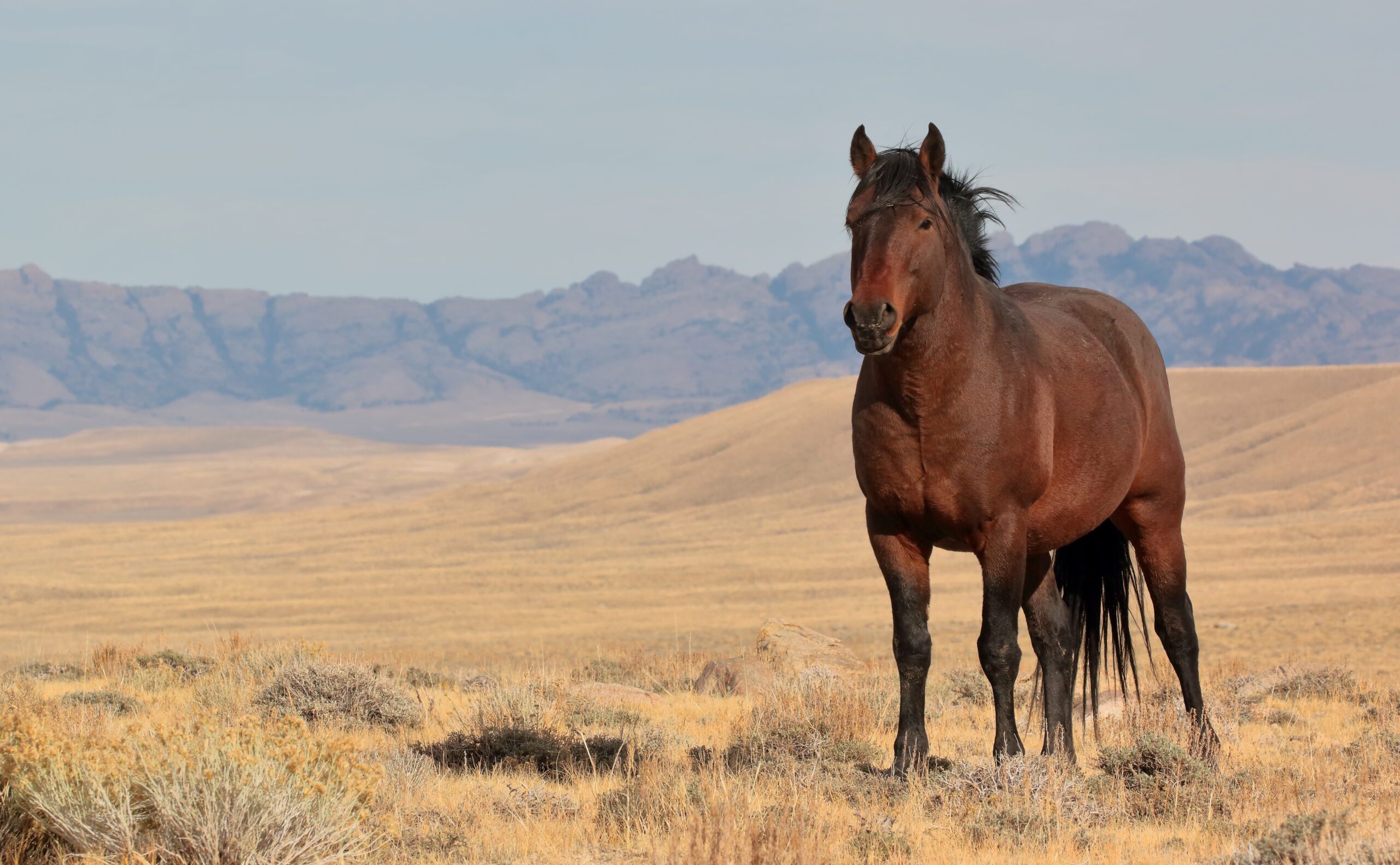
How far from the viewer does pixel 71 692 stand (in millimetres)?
9109

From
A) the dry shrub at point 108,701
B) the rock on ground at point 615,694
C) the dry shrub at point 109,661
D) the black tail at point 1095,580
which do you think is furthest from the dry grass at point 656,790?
the dry shrub at point 109,661

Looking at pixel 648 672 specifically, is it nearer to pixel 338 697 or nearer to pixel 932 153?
pixel 338 697

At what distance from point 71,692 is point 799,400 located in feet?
222

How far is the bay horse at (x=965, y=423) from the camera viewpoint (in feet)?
18.6

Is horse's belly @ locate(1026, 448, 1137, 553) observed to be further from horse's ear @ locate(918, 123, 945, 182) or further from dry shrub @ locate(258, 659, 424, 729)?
dry shrub @ locate(258, 659, 424, 729)

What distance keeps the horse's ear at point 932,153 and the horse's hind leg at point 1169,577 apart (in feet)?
8.14

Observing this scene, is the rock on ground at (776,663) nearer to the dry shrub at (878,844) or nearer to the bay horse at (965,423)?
the bay horse at (965,423)

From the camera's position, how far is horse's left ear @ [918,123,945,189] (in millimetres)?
5789

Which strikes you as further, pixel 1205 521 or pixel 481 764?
pixel 1205 521

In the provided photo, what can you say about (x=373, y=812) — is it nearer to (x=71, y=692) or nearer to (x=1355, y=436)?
(x=71, y=692)

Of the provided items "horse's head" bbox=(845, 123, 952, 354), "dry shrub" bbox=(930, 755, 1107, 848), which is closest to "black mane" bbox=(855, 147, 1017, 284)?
"horse's head" bbox=(845, 123, 952, 354)

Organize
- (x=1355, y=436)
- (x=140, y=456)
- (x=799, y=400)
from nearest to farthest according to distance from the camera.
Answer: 1. (x=1355, y=436)
2. (x=799, y=400)
3. (x=140, y=456)

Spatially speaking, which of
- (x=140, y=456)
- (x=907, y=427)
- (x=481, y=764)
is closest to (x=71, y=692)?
(x=481, y=764)

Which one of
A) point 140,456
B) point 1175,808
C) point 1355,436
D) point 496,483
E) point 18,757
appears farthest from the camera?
point 140,456
